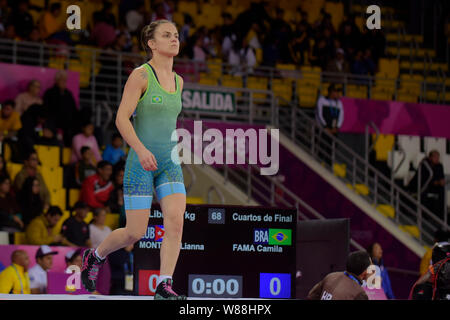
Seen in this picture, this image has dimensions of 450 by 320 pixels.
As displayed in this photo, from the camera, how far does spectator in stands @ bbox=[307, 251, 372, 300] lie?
6.41m

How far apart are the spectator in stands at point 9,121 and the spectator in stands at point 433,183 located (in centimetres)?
580

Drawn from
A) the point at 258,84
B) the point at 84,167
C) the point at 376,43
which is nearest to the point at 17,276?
the point at 84,167

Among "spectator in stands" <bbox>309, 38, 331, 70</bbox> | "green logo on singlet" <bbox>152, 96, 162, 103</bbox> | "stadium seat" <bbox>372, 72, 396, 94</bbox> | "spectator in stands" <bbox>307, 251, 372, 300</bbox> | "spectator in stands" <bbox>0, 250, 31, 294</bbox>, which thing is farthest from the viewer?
"stadium seat" <bbox>372, 72, 396, 94</bbox>

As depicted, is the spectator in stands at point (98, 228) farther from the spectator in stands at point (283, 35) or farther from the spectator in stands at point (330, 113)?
the spectator in stands at point (283, 35)

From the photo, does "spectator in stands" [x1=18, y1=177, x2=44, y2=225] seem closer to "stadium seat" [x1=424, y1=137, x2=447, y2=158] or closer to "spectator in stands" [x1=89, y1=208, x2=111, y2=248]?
"spectator in stands" [x1=89, y1=208, x2=111, y2=248]

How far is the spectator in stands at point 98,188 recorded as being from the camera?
1141cm

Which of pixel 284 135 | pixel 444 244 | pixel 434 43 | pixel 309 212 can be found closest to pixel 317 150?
pixel 284 135

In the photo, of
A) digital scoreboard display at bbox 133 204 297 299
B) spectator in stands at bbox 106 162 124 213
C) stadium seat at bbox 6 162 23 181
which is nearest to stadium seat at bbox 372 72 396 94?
spectator in stands at bbox 106 162 124 213

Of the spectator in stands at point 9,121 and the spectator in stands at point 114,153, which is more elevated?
the spectator in stands at point 9,121

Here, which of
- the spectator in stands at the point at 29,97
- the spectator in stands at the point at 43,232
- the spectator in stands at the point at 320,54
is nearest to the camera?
the spectator in stands at the point at 43,232

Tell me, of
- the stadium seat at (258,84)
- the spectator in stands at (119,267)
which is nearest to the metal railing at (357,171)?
the stadium seat at (258,84)

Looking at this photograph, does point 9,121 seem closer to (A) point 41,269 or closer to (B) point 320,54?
(A) point 41,269

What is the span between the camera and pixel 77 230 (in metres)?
10.7

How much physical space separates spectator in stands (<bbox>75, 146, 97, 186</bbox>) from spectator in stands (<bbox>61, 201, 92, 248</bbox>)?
0.97 metres
